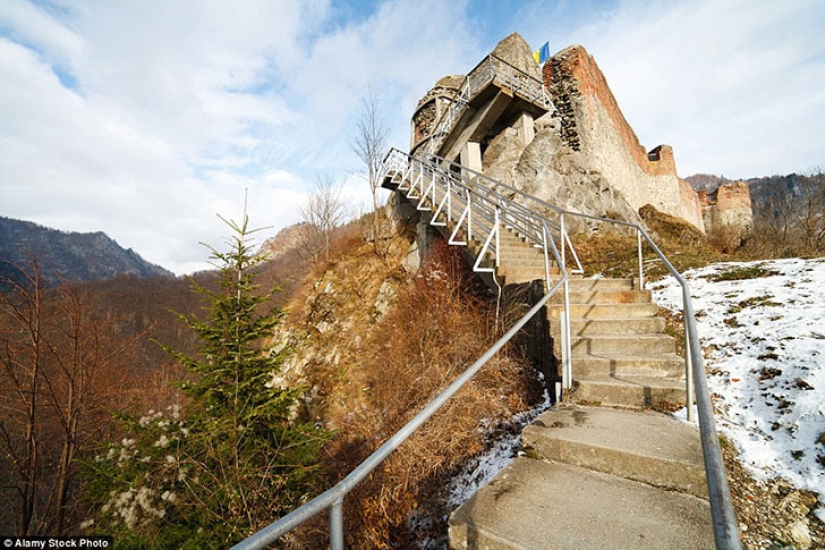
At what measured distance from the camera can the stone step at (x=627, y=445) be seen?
6.30 ft

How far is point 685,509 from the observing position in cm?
174

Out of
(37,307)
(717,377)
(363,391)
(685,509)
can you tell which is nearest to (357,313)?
(363,391)

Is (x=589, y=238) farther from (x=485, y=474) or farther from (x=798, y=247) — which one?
(x=485, y=474)

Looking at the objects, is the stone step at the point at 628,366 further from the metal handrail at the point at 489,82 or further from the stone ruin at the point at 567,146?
the metal handrail at the point at 489,82

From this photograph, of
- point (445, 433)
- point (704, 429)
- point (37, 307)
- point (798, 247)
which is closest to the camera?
point (704, 429)

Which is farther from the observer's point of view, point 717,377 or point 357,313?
point 357,313

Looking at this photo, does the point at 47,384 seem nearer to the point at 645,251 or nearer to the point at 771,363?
the point at 771,363

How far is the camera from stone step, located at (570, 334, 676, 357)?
11.2ft

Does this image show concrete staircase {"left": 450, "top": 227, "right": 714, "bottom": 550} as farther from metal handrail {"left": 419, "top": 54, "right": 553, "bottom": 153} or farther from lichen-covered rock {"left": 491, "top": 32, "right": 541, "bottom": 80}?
lichen-covered rock {"left": 491, "top": 32, "right": 541, "bottom": 80}

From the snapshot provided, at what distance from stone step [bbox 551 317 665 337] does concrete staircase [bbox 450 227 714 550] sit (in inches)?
10.2

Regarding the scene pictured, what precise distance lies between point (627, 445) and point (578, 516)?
2.20 ft

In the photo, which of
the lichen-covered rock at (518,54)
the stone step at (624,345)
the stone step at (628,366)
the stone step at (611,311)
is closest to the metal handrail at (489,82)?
the lichen-covered rock at (518,54)

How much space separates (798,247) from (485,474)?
34.5ft

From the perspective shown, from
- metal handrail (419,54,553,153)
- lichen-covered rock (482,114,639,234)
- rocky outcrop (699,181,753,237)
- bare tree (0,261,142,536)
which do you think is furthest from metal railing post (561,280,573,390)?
rocky outcrop (699,181,753,237)
